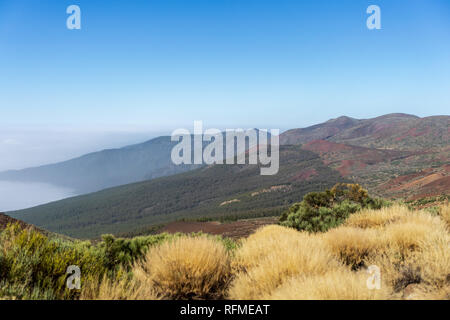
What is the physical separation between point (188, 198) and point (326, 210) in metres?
110

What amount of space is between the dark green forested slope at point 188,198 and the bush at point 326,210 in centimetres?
5803

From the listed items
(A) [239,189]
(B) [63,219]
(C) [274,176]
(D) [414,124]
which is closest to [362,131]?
(D) [414,124]

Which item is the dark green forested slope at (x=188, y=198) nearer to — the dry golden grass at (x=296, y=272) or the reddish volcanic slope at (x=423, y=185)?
the reddish volcanic slope at (x=423, y=185)

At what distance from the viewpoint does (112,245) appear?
22.4 feet

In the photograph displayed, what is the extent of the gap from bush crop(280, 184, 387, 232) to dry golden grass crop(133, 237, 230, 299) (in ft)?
21.2

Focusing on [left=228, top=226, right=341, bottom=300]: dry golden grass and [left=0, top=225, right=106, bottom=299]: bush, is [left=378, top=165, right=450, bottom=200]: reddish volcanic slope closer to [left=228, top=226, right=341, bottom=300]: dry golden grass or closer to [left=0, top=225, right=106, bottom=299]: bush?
[left=228, top=226, right=341, bottom=300]: dry golden grass

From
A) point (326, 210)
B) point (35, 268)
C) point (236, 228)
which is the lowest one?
point (236, 228)

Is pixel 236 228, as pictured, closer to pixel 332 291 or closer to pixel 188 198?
pixel 332 291

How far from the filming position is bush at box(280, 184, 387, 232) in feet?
35.7

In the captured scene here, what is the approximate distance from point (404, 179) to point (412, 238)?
57.7m

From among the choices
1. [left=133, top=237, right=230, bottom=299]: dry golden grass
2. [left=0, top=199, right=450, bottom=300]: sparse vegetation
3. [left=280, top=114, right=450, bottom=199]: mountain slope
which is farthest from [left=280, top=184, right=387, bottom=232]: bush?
[left=280, top=114, right=450, bottom=199]: mountain slope

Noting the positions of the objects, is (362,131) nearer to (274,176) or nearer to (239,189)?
(274,176)

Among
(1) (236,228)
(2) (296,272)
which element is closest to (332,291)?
(2) (296,272)

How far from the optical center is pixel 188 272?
418 centimetres
